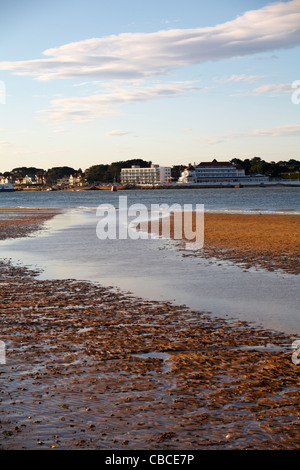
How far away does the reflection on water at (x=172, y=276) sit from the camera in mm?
12930

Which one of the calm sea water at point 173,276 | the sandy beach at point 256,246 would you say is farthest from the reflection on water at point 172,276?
the sandy beach at point 256,246

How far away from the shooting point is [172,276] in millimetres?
17547

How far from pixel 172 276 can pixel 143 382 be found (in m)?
9.55

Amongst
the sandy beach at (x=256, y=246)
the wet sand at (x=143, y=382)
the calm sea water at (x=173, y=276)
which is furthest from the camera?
the sandy beach at (x=256, y=246)

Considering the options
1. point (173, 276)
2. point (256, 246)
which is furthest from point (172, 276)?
point (256, 246)

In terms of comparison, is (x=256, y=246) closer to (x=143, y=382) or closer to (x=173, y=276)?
(x=173, y=276)

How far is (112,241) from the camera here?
95.2ft

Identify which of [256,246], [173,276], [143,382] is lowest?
[143,382]

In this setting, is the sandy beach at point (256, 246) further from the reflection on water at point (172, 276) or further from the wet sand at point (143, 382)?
the wet sand at point (143, 382)

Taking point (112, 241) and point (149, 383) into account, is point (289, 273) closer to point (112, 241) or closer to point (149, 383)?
point (149, 383)

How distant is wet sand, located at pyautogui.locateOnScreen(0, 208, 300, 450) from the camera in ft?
20.8

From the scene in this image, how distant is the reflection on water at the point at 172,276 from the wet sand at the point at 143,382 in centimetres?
108

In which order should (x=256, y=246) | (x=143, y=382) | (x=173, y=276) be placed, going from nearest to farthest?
(x=143, y=382)
(x=173, y=276)
(x=256, y=246)

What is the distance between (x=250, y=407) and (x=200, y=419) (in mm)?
762
